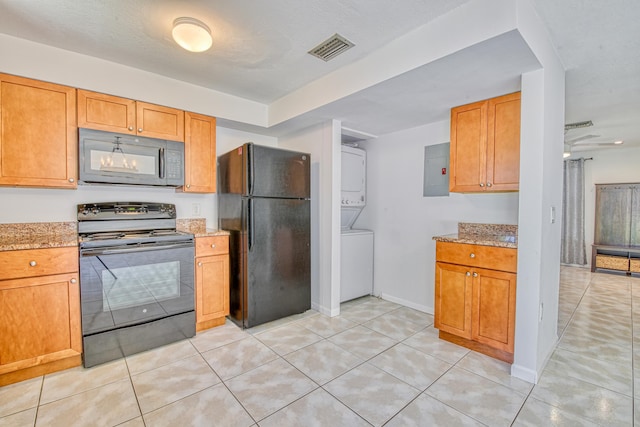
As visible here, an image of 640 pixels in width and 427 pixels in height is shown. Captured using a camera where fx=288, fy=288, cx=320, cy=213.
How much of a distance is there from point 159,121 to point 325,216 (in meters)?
1.91

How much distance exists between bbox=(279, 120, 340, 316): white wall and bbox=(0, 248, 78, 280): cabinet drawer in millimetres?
2190

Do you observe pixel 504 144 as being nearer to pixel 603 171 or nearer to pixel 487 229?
pixel 487 229

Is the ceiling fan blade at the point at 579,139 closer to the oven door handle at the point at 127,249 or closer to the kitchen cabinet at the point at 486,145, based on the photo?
the kitchen cabinet at the point at 486,145

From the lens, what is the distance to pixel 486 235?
2.88 metres

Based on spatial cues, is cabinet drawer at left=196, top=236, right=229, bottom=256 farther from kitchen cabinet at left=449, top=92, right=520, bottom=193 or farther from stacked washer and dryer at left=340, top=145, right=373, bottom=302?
kitchen cabinet at left=449, top=92, right=520, bottom=193

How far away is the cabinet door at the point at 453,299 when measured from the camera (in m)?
2.49

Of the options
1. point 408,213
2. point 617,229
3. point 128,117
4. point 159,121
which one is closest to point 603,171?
point 617,229

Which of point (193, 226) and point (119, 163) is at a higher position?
point (119, 163)

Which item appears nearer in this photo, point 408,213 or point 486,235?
point 486,235

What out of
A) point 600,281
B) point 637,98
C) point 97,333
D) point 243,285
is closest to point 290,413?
point 243,285

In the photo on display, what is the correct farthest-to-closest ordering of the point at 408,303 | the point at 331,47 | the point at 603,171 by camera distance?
the point at 603,171 → the point at 408,303 → the point at 331,47

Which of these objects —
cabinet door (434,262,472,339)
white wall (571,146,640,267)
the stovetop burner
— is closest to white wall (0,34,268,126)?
the stovetop burner

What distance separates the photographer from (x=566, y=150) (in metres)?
5.23

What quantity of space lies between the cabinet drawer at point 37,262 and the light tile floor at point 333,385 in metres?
0.76
